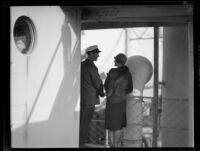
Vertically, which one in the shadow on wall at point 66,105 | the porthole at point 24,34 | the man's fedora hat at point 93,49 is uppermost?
the porthole at point 24,34

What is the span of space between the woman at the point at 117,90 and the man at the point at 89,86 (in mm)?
103

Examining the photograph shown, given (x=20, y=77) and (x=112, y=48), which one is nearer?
(x=20, y=77)

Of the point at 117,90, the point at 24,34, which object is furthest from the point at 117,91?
the point at 24,34

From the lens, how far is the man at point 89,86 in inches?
154

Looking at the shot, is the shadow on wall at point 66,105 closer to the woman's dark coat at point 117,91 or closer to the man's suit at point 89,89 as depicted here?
the man's suit at point 89,89

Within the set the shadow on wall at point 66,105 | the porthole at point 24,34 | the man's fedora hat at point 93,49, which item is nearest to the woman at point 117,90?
the man's fedora hat at point 93,49

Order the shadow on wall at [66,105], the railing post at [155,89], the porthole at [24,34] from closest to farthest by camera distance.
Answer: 1. the porthole at [24,34]
2. the shadow on wall at [66,105]
3. the railing post at [155,89]

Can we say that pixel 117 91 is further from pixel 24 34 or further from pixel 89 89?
pixel 24 34

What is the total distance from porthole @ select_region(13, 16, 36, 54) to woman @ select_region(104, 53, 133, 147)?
0.86 meters

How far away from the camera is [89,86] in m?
3.96

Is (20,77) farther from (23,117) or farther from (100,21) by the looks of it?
(100,21)

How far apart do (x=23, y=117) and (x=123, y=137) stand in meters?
1.11
